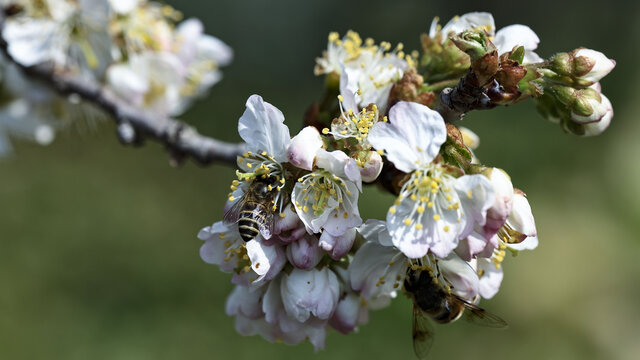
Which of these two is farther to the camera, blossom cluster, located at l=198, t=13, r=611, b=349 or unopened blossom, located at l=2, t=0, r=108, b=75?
unopened blossom, located at l=2, t=0, r=108, b=75

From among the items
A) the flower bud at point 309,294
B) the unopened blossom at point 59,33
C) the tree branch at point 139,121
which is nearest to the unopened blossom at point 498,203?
the flower bud at point 309,294

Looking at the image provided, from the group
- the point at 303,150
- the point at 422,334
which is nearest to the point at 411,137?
the point at 303,150

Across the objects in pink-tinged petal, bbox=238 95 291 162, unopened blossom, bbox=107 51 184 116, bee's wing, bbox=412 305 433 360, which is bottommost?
bee's wing, bbox=412 305 433 360

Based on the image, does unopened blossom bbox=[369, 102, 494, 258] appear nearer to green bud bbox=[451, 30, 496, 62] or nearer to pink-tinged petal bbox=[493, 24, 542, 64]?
green bud bbox=[451, 30, 496, 62]

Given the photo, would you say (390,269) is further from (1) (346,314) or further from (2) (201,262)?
(2) (201,262)

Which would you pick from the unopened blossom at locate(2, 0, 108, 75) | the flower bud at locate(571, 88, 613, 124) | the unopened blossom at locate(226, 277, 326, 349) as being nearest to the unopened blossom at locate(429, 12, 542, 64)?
the flower bud at locate(571, 88, 613, 124)

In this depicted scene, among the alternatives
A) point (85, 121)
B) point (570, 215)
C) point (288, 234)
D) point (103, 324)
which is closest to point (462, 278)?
point (288, 234)

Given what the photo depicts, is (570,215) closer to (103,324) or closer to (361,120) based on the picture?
(103,324)

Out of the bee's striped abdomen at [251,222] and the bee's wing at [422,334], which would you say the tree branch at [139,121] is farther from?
the bee's wing at [422,334]
